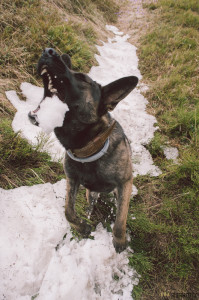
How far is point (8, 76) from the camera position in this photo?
4027 mm

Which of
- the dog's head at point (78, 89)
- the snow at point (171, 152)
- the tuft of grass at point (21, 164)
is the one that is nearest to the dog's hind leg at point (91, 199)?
the tuft of grass at point (21, 164)

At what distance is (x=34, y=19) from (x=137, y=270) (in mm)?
5949

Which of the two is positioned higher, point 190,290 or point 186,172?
point 186,172

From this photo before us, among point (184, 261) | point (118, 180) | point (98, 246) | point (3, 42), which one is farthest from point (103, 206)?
point (3, 42)

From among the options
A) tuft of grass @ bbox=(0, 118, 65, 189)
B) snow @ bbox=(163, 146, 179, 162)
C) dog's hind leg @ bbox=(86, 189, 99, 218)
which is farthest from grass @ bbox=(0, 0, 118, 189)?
snow @ bbox=(163, 146, 179, 162)

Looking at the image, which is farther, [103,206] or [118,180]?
[103,206]

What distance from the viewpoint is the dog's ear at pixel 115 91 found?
1815mm

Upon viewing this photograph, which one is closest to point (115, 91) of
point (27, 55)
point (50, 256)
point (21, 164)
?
point (21, 164)

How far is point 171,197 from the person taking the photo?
301 centimetres

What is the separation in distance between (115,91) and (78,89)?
380mm

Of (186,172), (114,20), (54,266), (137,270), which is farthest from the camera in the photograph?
(114,20)

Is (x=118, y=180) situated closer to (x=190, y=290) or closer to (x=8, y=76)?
(x=190, y=290)

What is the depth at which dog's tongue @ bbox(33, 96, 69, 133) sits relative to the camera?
175cm

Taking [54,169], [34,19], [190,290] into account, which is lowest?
[54,169]
